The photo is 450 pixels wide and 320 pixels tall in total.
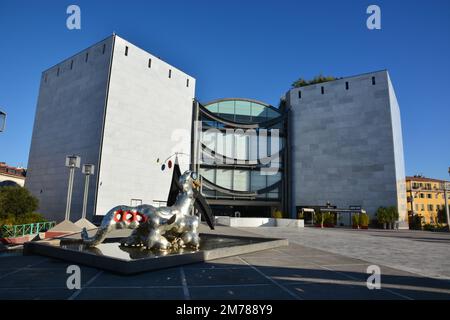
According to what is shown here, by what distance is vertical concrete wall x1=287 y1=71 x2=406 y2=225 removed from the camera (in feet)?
111

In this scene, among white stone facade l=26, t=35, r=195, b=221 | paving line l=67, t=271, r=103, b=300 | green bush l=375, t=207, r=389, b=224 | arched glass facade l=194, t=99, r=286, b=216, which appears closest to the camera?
paving line l=67, t=271, r=103, b=300

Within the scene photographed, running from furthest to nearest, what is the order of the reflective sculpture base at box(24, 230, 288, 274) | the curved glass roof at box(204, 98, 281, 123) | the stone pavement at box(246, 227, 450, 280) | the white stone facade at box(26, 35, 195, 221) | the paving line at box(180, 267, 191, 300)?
the curved glass roof at box(204, 98, 281, 123), the white stone facade at box(26, 35, 195, 221), the stone pavement at box(246, 227, 450, 280), the reflective sculpture base at box(24, 230, 288, 274), the paving line at box(180, 267, 191, 300)

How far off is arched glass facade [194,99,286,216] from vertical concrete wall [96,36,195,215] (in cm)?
529

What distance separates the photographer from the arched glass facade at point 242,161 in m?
40.4

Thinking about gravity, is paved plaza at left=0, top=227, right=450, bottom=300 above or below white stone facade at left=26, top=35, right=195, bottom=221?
below

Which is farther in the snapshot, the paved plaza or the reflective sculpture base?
the reflective sculpture base

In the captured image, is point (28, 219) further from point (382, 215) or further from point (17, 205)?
point (382, 215)

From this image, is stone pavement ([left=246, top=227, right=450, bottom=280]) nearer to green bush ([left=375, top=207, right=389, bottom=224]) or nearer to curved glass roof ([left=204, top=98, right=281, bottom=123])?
green bush ([left=375, top=207, right=389, bottom=224])

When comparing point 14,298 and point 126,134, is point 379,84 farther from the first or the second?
point 14,298

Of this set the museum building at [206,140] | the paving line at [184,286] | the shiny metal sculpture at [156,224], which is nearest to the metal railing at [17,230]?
the shiny metal sculpture at [156,224]

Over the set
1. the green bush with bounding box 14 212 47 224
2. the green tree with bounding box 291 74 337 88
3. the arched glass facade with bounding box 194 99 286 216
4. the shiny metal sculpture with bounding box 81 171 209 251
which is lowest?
the green bush with bounding box 14 212 47 224

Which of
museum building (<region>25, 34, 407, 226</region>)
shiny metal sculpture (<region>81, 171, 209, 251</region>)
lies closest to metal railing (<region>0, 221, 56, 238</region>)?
shiny metal sculpture (<region>81, 171, 209, 251</region>)

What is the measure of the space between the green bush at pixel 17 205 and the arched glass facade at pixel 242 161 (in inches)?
951

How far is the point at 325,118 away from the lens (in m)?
38.1
